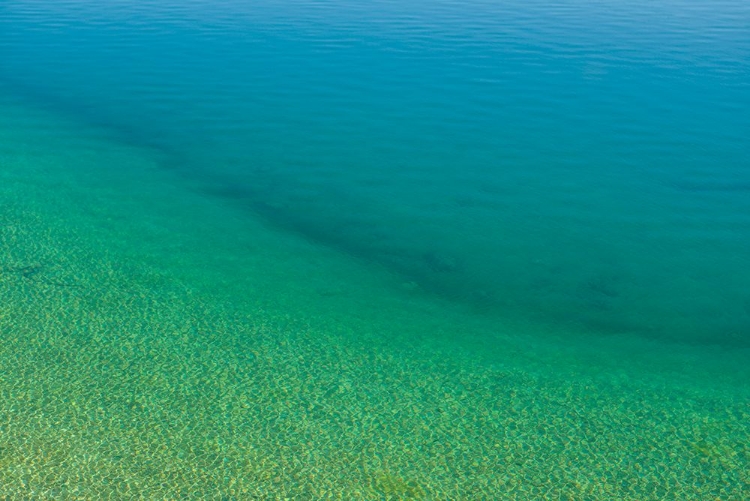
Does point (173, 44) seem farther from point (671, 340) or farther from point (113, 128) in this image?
point (671, 340)

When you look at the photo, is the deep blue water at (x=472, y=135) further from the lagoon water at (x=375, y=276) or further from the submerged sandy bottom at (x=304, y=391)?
the submerged sandy bottom at (x=304, y=391)

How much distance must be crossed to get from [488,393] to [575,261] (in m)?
1.62

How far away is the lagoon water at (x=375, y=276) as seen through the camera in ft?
9.57

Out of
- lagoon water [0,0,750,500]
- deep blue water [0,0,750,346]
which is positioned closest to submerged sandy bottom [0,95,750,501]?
lagoon water [0,0,750,500]

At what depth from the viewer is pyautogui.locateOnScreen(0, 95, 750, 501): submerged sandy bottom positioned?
280cm

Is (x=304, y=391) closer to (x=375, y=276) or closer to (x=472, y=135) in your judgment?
(x=375, y=276)

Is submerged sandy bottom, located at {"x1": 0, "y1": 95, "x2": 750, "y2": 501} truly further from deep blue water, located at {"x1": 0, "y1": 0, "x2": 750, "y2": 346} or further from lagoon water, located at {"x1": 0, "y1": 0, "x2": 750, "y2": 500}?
deep blue water, located at {"x1": 0, "y1": 0, "x2": 750, "y2": 346}

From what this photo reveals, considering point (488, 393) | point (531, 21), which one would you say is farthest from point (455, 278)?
point (531, 21)

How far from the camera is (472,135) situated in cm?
672

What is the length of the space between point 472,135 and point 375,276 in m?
2.68

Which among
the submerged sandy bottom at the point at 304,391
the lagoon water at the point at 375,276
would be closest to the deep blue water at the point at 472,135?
the lagoon water at the point at 375,276

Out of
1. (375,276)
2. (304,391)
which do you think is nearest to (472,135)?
(375,276)

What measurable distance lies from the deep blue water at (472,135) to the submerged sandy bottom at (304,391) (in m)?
0.49

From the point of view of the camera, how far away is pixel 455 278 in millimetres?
4516
